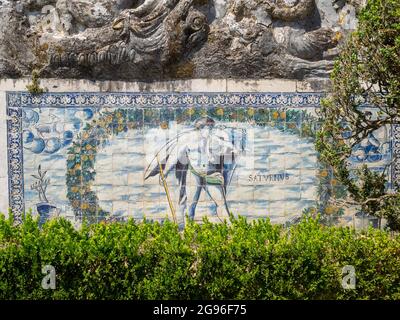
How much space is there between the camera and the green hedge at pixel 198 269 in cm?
575

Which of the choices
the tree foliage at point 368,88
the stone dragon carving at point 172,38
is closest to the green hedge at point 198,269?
the tree foliage at point 368,88

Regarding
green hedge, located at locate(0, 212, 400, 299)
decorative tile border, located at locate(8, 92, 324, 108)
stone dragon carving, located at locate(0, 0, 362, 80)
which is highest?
stone dragon carving, located at locate(0, 0, 362, 80)

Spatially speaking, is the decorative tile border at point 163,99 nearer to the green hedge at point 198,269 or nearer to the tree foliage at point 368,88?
the tree foliage at point 368,88

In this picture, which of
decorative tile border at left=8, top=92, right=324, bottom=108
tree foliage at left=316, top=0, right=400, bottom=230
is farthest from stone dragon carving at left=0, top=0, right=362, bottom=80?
tree foliage at left=316, top=0, right=400, bottom=230

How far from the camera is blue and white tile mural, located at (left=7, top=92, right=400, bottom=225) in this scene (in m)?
8.49

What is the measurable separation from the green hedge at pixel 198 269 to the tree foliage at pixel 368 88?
87 cm

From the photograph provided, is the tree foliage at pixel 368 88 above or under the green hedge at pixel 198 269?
above

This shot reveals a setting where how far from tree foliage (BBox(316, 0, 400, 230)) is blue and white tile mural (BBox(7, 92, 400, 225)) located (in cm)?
181

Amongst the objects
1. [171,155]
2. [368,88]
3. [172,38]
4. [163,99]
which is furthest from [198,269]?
[172,38]

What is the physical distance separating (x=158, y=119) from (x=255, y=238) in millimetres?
2922

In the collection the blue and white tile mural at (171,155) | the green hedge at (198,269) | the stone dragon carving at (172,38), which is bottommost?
the green hedge at (198,269)

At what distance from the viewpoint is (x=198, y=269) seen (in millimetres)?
5781

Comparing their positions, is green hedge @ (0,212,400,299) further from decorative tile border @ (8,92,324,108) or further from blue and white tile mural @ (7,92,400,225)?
decorative tile border @ (8,92,324,108)

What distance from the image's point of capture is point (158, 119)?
8500mm
